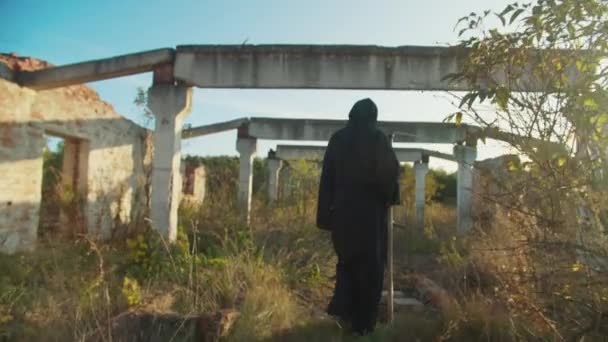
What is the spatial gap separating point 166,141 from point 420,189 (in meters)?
11.3

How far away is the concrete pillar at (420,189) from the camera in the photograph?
50.6 feet

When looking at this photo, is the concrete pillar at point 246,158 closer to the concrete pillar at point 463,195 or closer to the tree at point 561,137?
the concrete pillar at point 463,195

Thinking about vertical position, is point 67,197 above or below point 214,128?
below

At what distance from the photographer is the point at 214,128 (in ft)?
42.3

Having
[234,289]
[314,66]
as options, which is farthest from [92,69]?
[234,289]

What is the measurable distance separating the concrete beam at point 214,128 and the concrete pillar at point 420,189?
640 centimetres

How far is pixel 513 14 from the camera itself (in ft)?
8.35

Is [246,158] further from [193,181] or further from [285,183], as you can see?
[193,181]

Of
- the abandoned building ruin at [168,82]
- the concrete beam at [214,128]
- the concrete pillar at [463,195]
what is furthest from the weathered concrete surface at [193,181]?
the abandoned building ruin at [168,82]

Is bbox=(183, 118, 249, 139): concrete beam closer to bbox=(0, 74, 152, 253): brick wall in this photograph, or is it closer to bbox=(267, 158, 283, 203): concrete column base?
bbox=(0, 74, 152, 253): brick wall

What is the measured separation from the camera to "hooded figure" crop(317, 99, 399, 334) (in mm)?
4422

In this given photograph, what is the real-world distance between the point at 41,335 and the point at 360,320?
2.84 m

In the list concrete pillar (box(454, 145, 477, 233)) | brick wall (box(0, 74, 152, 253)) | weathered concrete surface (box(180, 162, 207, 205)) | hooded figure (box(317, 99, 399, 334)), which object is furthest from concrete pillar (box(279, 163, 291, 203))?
hooded figure (box(317, 99, 399, 334))

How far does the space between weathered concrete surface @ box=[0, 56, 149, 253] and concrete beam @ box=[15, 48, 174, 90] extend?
255 millimetres
